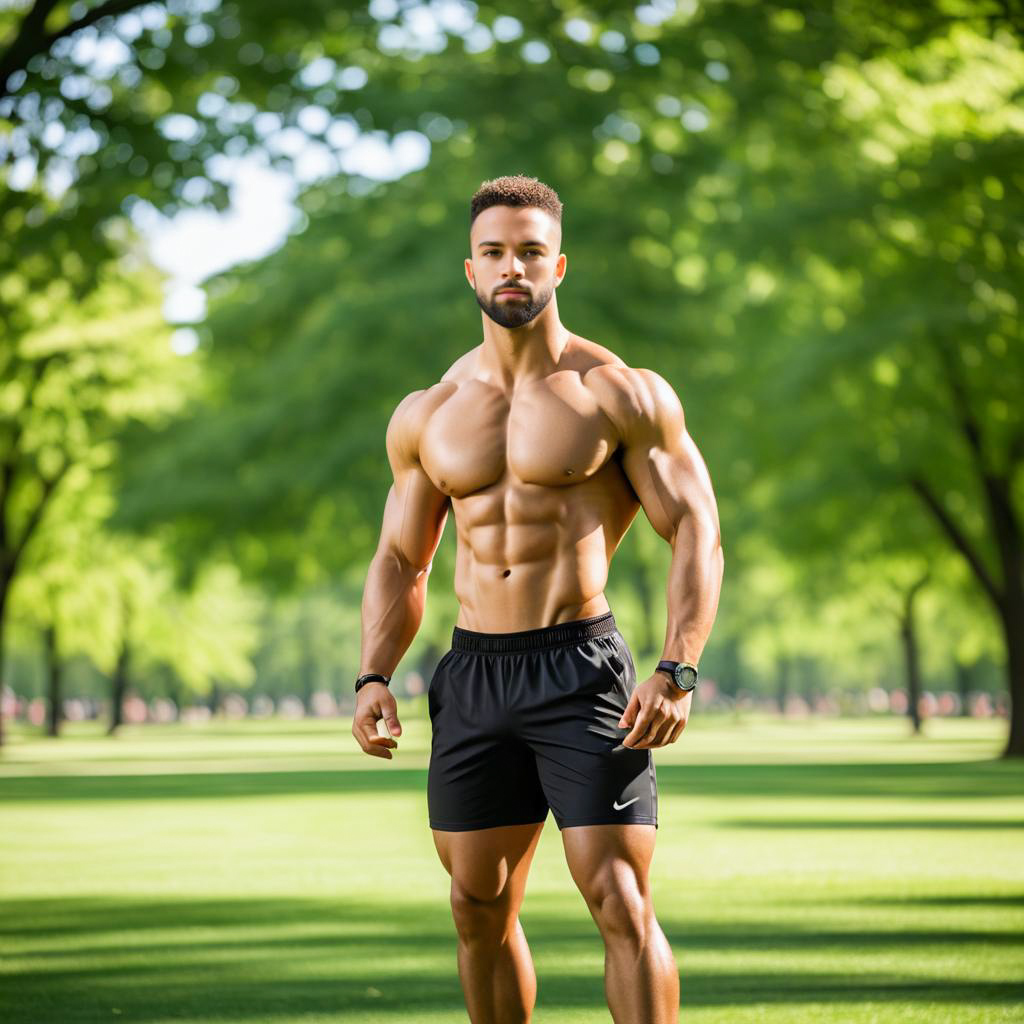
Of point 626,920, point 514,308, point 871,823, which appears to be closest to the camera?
point 626,920

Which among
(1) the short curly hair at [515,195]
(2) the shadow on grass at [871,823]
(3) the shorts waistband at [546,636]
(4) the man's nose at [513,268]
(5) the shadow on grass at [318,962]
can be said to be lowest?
(5) the shadow on grass at [318,962]

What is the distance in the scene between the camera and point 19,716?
94.3 m

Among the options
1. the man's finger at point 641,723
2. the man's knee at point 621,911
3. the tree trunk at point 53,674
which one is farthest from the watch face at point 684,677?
the tree trunk at point 53,674

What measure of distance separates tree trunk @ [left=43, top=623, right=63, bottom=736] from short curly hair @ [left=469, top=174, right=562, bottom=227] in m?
39.4

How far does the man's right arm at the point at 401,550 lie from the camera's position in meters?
5.58

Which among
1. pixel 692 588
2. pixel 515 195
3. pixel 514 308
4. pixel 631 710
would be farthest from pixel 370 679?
pixel 515 195

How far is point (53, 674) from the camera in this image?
48.6m

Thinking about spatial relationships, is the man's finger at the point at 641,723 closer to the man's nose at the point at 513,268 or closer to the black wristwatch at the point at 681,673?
the black wristwatch at the point at 681,673

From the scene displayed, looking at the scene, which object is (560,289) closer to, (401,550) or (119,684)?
(401,550)

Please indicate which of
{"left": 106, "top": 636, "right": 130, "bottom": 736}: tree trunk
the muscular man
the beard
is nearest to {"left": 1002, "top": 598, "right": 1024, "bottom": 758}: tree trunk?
the muscular man

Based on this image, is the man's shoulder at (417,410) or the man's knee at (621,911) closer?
the man's knee at (621,911)

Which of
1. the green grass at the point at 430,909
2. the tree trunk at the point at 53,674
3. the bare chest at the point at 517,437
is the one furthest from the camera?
the tree trunk at the point at 53,674

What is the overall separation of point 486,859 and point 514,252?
164 centimetres

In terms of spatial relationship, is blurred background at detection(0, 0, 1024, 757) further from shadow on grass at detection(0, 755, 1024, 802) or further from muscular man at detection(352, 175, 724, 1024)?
muscular man at detection(352, 175, 724, 1024)
